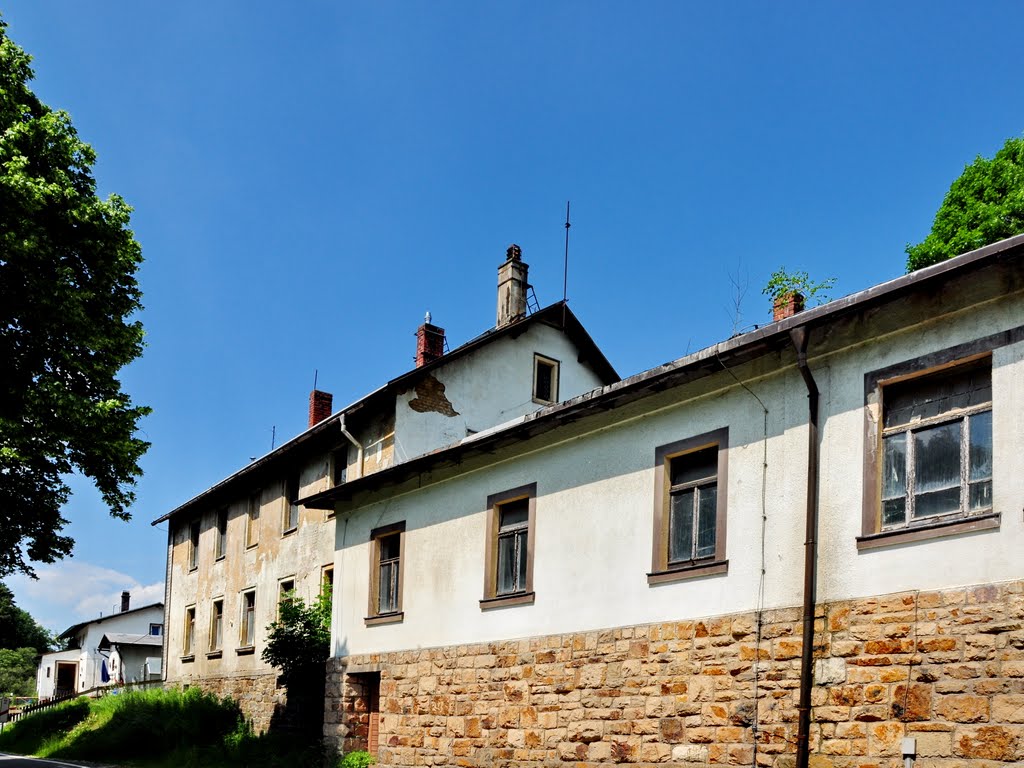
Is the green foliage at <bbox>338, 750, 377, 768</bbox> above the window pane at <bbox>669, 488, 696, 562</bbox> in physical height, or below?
below

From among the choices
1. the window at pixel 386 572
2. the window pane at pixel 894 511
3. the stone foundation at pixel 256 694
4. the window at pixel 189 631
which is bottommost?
the stone foundation at pixel 256 694

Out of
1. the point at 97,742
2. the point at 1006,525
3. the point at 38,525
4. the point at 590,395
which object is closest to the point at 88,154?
the point at 38,525

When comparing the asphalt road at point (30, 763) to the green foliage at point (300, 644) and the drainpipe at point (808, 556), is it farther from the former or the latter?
the drainpipe at point (808, 556)

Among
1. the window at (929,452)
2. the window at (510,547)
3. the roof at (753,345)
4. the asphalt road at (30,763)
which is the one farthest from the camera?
the asphalt road at (30,763)

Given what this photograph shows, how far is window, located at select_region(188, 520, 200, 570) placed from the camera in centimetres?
3340

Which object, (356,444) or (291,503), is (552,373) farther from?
(291,503)

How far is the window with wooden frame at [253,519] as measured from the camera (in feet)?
94.8

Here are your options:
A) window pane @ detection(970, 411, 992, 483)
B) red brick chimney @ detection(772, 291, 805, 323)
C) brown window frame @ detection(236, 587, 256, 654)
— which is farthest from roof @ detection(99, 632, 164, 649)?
window pane @ detection(970, 411, 992, 483)

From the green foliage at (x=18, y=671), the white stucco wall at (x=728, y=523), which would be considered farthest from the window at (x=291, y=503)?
the green foliage at (x=18, y=671)

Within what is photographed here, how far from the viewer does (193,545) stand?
1328 inches

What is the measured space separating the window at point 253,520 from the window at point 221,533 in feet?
7.20

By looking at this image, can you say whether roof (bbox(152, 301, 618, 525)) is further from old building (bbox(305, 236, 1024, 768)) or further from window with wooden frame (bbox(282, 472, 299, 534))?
old building (bbox(305, 236, 1024, 768))

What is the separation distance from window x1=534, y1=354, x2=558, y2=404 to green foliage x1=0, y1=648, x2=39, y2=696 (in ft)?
205

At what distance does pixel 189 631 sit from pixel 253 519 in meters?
6.04
